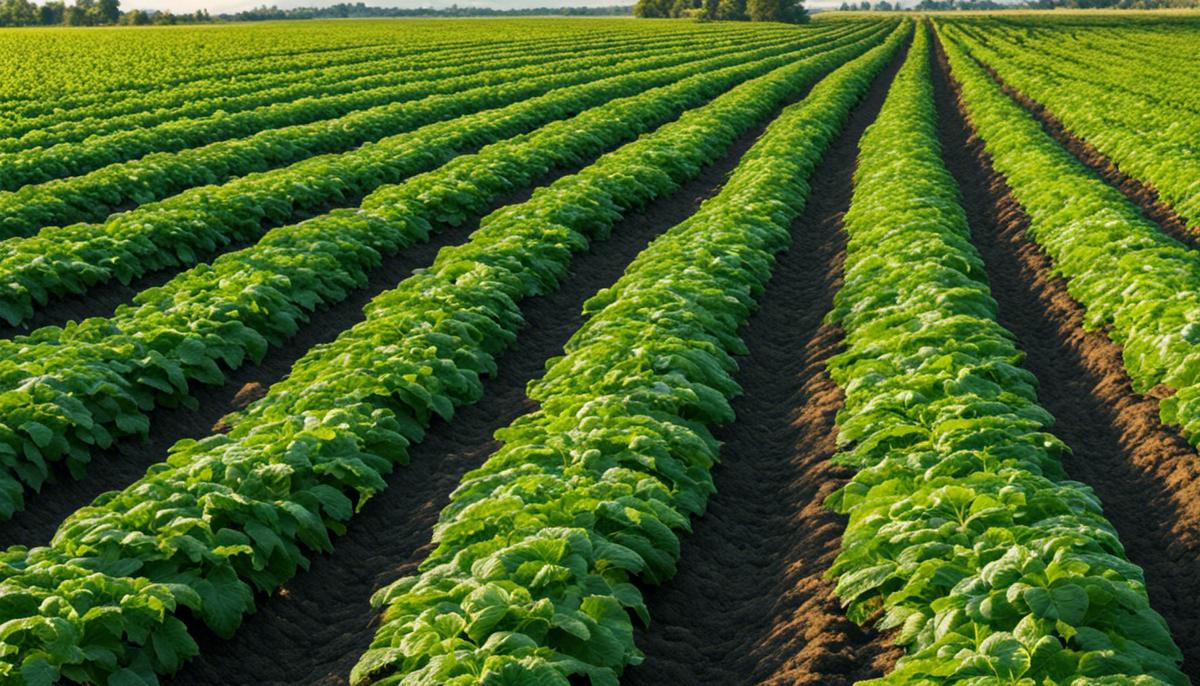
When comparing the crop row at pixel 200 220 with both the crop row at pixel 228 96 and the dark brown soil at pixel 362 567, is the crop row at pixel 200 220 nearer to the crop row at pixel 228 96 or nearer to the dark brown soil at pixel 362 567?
the dark brown soil at pixel 362 567

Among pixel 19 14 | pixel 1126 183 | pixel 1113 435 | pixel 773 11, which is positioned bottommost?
pixel 1113 435

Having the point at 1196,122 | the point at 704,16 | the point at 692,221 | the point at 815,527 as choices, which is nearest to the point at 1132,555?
the point at 815,527

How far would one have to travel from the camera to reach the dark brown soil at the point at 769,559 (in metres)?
6.22

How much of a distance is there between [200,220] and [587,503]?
12.1 metres

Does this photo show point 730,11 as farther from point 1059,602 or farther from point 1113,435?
point 1059,602

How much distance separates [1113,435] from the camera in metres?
9.58

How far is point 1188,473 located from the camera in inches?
328

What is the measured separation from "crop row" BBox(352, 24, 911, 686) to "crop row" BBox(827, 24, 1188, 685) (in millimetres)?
1278

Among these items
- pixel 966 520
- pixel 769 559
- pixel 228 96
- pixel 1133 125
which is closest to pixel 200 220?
pixel 769 559

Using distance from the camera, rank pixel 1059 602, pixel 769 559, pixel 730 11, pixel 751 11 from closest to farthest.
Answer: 1. pixel 1059 602
2. pixel 769 559
3. pixel 751 11
4. pixel 730 11

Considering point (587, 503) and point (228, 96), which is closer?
point (587, 503)

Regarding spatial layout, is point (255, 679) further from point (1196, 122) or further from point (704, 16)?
point (704, 16)

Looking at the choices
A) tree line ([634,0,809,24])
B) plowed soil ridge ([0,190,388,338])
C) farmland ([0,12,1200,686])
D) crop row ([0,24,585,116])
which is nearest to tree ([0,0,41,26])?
crop row ([0,24,585,116])

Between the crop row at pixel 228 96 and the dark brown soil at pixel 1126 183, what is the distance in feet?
81.3
